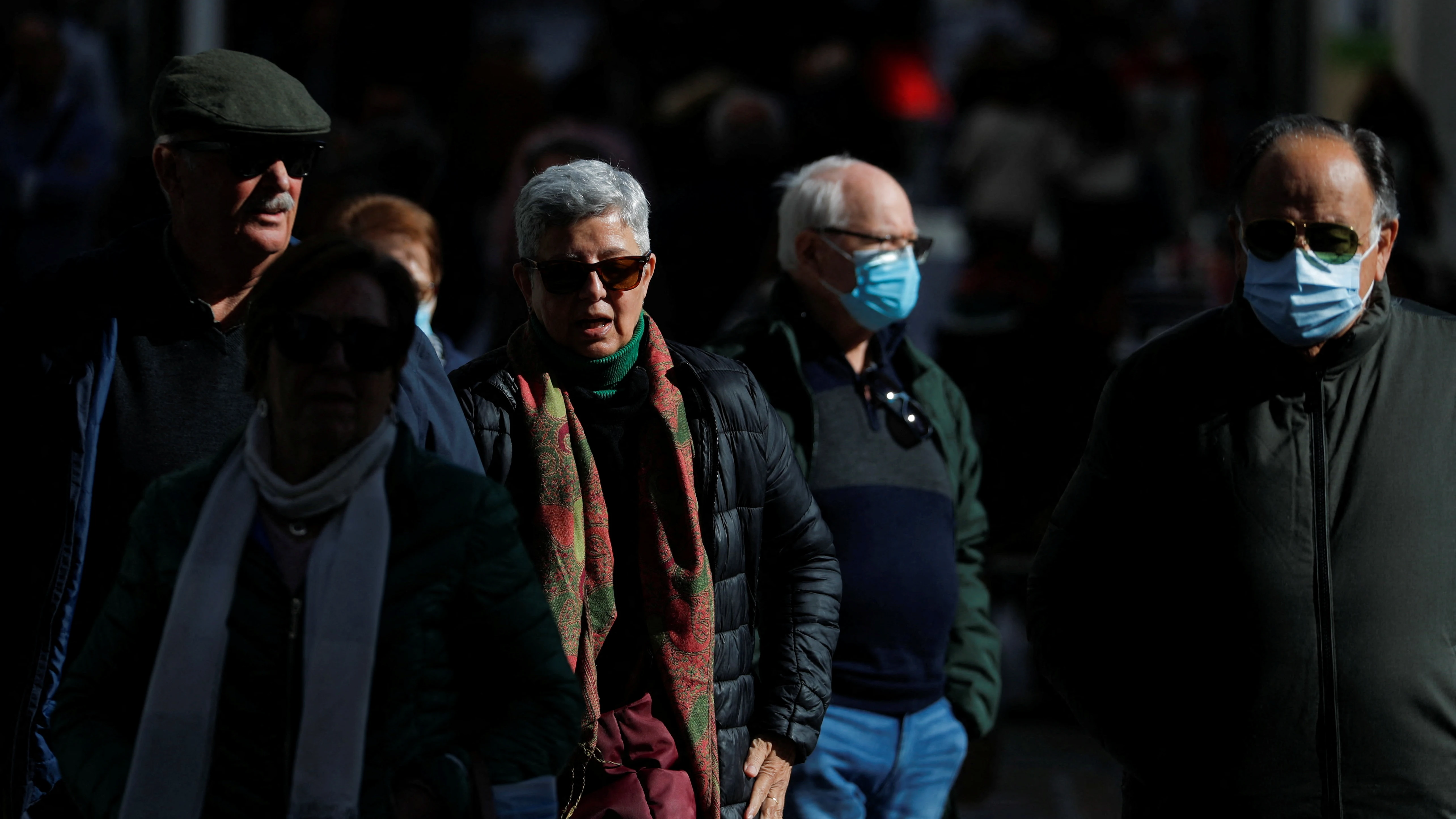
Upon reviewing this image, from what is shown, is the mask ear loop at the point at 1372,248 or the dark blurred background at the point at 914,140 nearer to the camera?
the mask ear loop at the point at 1372,248

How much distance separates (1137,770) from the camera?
3.33m

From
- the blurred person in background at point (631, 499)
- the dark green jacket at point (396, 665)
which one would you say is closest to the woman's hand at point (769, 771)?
the blurred person in background at point (631, 499)

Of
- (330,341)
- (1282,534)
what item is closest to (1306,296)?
(1282,534)

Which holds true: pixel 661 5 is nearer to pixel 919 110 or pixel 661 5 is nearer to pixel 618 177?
pixel 919 110

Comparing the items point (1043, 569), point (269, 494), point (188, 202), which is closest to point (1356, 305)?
point (1043, 569)

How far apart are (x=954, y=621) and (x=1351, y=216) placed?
5.04 feet

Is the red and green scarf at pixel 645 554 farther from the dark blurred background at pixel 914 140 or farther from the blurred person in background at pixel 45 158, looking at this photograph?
the blurred person in background at pixel 45 158

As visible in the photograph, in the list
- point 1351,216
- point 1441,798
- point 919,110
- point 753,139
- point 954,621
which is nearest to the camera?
point 1441,798

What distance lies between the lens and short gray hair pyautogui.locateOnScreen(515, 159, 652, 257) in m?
3.38

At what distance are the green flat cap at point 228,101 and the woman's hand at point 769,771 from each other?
60.1 inches

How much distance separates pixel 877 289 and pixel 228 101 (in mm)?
1758

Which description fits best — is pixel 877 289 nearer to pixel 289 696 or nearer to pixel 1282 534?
pixel 1282 534

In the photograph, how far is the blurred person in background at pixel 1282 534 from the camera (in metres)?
3.12

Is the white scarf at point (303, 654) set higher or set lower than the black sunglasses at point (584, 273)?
lower
